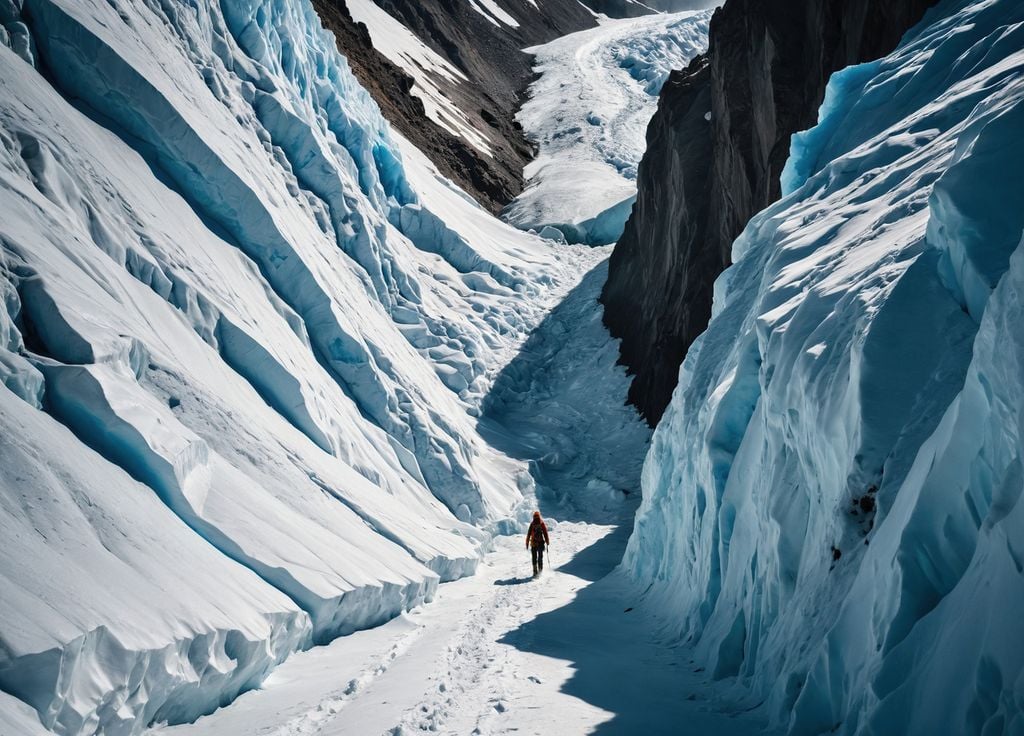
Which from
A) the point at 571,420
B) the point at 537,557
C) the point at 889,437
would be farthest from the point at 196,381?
the point at 571,420

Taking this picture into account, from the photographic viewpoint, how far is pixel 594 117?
5875 cm

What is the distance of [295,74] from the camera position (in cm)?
2144

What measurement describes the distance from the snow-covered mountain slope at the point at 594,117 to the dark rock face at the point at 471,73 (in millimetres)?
1461

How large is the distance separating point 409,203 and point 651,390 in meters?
10.0

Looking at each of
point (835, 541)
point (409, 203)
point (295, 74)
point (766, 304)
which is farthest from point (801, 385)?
point (409, 203)

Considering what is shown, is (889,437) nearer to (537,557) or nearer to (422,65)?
(537,557)

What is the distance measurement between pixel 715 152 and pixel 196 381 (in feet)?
65.6

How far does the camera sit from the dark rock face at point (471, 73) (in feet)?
135

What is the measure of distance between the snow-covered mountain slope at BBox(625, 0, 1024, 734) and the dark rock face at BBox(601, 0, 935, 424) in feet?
23.0

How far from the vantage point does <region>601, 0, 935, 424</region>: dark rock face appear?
18.6 metres

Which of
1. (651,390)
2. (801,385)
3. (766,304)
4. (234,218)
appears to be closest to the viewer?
(801,385)

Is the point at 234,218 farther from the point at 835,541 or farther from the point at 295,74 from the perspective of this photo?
the point at 835,541

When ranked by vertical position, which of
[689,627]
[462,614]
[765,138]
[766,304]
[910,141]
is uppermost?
[765,138]

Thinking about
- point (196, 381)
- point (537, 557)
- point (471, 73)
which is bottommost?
point (537, 557)
